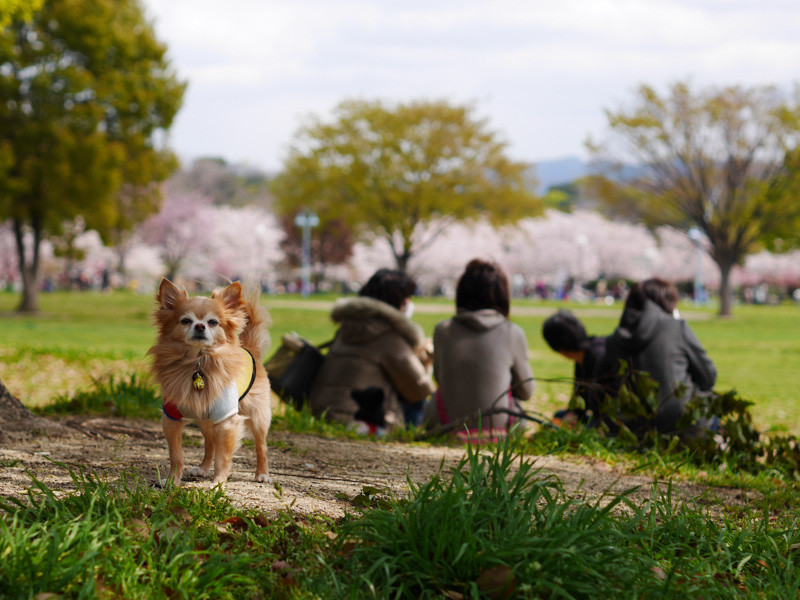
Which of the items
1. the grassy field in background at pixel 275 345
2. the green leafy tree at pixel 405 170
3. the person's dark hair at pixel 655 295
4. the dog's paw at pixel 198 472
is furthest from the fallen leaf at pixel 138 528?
the green leafy tree at pixel 405 170

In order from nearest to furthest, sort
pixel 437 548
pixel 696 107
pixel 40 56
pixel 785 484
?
pixel 437 548 → pixel 785 484 → pixel 40 56 → pixel 696 107

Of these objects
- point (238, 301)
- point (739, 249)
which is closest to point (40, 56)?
point (238, 301)

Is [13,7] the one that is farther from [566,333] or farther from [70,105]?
[70,105]

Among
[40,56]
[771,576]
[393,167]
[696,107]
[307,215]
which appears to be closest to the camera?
[771,576]

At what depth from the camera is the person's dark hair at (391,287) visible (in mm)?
5320

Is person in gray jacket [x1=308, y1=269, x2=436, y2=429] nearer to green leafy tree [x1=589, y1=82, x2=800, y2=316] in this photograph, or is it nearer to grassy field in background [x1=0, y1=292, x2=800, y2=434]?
grassy field in background [x1=0, y1=292, x2=800, y2=434]

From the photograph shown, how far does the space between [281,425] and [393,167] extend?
2947cm

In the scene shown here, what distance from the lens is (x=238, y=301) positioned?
8.79 ft

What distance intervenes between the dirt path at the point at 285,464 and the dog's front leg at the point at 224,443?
0.07 m

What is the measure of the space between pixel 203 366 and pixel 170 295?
0.84ft

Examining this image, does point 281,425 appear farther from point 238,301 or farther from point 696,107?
point 696,107

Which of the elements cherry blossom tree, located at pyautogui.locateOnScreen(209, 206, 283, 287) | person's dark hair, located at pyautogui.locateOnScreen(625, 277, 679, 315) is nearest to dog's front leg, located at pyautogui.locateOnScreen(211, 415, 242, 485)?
person's dark hair, located at pyautogui.locateOnScreen(625, 277, 679, 315)

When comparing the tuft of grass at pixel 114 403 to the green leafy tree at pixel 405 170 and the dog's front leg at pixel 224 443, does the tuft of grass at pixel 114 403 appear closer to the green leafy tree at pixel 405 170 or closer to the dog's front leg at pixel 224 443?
the dog's front leg at pixel 224 443

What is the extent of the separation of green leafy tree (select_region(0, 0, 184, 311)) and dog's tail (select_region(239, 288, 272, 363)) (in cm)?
1858
